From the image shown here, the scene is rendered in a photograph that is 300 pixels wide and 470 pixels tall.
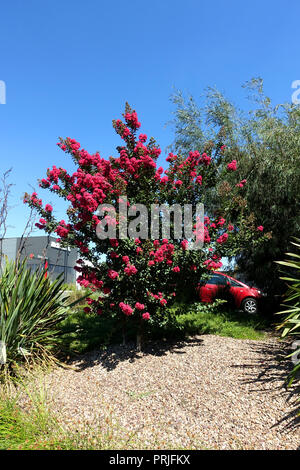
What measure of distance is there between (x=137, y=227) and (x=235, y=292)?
21.5 feet

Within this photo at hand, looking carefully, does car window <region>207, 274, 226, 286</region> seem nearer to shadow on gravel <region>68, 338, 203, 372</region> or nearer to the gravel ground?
shadow on gravel <region>68, 338, 203, 372</region>

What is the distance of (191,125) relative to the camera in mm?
9453

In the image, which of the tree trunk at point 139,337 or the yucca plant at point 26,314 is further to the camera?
the tree trunk at point 139,337

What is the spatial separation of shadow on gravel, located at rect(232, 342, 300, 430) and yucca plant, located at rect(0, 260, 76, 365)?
3.14 metres

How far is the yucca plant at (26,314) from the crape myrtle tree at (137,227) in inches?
29.5

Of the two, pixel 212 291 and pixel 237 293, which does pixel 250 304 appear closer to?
pixel 237 293

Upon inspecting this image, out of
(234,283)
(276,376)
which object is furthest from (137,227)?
(234,283)

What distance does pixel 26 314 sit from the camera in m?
5.13

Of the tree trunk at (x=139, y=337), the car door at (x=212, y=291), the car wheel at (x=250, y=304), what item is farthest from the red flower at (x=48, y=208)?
the car wheel at (x=250, y=304)

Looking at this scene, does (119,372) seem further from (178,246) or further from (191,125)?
(191,125)

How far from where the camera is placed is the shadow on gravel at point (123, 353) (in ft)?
17.0

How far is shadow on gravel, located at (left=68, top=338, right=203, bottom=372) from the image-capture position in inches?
205

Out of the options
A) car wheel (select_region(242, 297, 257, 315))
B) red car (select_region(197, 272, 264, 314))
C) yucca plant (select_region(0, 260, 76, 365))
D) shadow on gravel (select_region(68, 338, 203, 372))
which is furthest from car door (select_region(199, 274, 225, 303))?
yucca plant (select_region(0, 260, 76, 365))

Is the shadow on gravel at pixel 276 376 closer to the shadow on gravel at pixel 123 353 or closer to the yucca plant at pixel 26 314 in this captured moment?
the shadow on gravel at pixel 123 353
